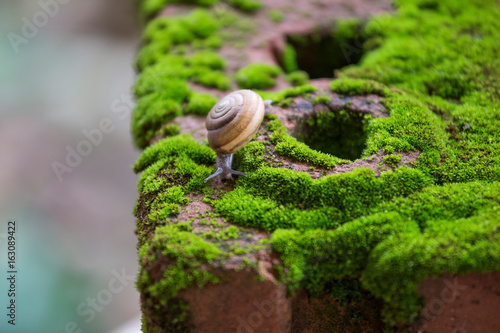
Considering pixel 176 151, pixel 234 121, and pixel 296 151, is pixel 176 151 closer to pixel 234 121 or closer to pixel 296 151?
pixel 234 121

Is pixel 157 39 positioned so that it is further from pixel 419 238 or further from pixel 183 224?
pixel 419 238

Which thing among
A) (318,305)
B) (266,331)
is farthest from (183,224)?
(318,305)

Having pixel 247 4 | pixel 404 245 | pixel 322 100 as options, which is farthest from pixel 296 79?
pixel 404 245

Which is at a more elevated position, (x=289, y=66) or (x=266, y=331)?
(x=289, y=66)

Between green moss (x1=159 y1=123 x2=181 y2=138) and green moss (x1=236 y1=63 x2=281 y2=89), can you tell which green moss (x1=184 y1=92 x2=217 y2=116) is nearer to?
green moss (x1=159 y1=123 x2=181 y2=138)

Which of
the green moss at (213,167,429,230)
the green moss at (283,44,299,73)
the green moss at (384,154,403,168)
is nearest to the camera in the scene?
the green moss at (213,167,429,230)

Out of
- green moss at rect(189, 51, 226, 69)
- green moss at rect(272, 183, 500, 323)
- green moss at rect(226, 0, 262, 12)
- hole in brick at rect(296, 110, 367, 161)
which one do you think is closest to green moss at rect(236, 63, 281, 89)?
green moss at rect(189, 51, 226, 69)

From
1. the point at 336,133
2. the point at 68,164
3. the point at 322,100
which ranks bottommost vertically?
the point at 68,164
